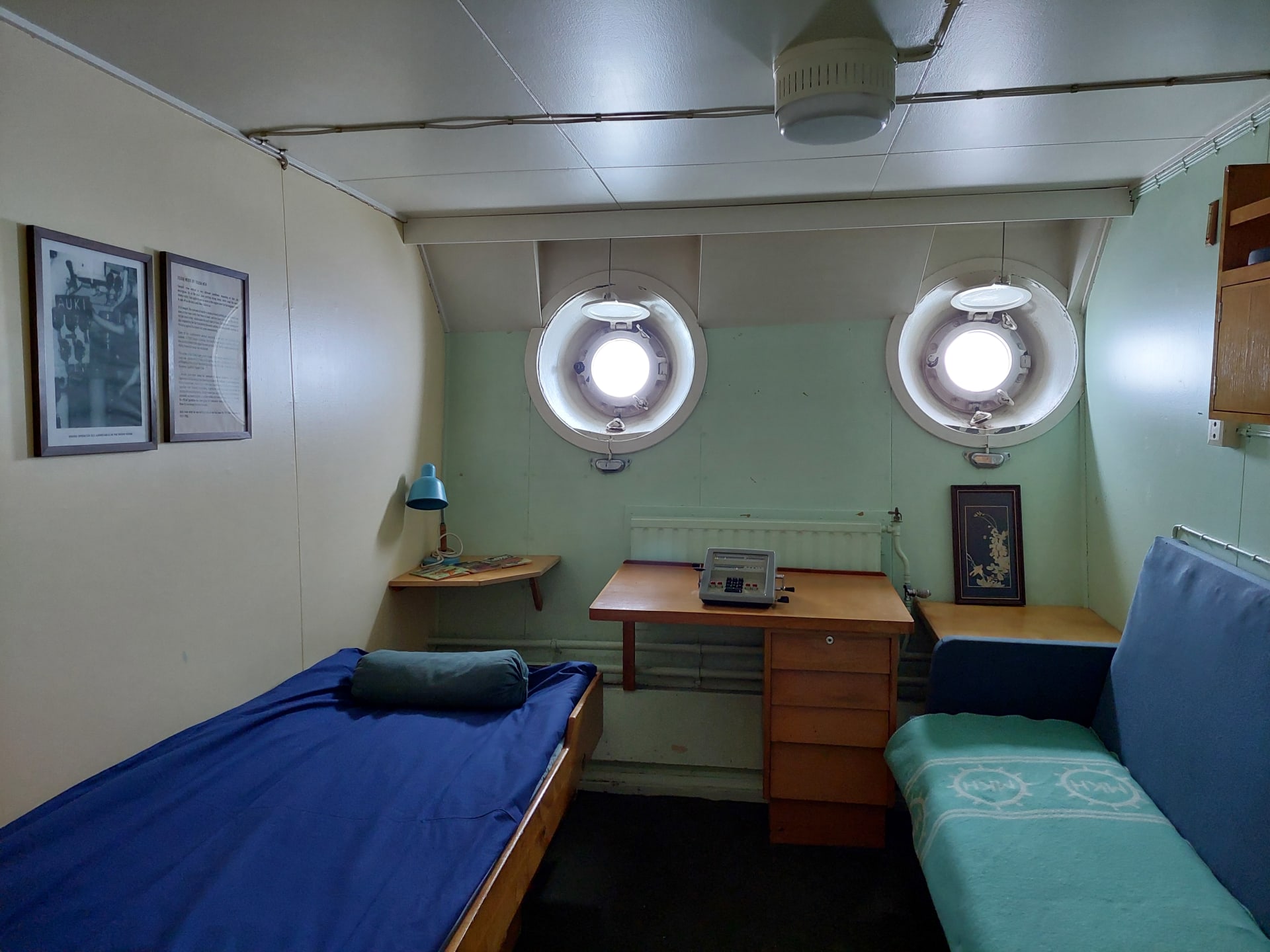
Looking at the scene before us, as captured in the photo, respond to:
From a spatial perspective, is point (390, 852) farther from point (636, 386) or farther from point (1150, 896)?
point (636, 386)

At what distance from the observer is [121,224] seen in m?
1.67

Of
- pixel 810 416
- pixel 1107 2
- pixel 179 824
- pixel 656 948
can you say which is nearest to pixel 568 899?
pixel 656 948

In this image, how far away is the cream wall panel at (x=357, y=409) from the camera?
2.33 metres

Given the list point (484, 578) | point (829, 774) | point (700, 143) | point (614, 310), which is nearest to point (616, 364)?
point (614, 310)

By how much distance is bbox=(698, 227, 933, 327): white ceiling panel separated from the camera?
9.21 ft

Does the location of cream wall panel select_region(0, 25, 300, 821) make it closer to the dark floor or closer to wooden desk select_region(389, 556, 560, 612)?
wooden desk select_region(389, 556, 560, 612)

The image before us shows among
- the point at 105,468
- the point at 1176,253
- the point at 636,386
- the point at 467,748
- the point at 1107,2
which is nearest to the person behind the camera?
the point at 1107,2

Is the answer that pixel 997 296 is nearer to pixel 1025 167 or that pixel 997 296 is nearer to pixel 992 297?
pixel 992 297

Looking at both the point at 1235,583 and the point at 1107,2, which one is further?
the point at 1235,583

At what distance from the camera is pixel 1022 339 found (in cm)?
309

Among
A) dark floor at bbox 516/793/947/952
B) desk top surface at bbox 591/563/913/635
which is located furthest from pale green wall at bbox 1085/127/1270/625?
dark floor at bbox 516/793/947/952

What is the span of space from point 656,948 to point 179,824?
1.25m

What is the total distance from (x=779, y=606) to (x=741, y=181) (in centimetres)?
139

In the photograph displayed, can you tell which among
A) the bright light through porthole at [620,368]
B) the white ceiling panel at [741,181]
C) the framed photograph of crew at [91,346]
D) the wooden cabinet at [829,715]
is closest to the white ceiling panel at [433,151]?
the white ceiling panel at [741,181]
